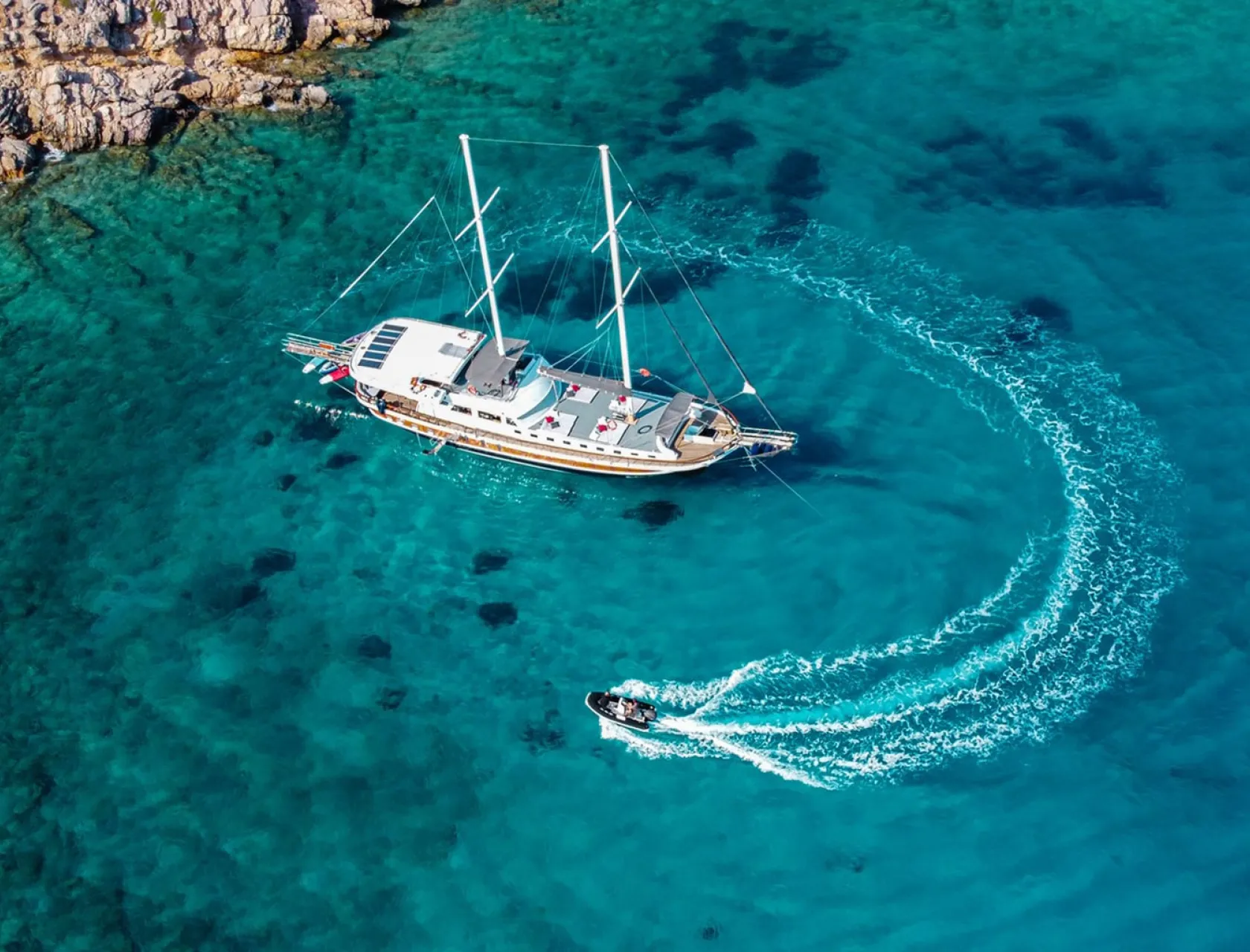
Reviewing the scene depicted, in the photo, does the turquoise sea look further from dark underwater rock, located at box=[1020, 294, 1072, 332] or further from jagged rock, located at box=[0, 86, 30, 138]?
jagged rock, located at box=[0, 86, 30, 138]

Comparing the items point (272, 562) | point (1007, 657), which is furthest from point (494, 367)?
point (1007, 657)

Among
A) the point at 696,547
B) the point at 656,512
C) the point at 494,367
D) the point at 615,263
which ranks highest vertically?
the point at 615,263

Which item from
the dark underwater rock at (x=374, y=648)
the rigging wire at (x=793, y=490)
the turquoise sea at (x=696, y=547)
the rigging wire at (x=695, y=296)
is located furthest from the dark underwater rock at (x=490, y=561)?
the rigging wire at (x=695, y=296)

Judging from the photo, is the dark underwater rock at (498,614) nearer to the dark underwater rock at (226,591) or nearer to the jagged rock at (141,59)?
the dark underwater rock at (226,591)

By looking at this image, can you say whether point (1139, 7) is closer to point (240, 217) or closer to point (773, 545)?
point (773, 545)

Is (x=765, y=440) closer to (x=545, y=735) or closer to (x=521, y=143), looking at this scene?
(x=545, y=735)

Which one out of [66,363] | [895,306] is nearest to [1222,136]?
[895,306]

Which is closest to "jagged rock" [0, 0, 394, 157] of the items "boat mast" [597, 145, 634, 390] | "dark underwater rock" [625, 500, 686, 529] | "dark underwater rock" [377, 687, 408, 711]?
"boat mast" [597, 145, 634, 390]
